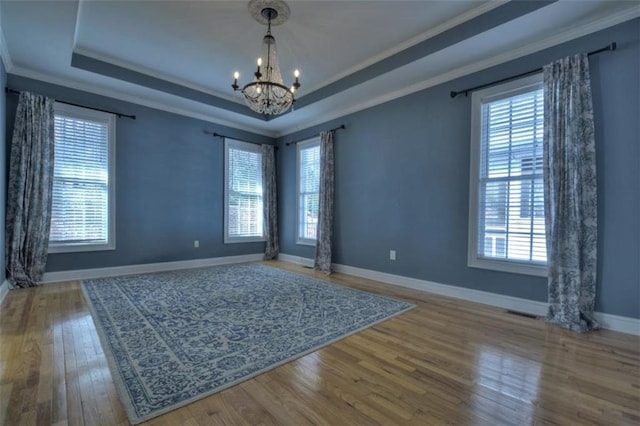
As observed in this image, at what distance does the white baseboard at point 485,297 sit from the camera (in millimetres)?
2570

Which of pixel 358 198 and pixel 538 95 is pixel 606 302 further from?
pixel 358 198

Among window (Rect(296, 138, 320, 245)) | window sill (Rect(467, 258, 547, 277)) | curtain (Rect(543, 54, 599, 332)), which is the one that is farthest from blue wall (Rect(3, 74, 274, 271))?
curtain (Rect(543, 54, 599, 332))

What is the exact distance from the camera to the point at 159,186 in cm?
496

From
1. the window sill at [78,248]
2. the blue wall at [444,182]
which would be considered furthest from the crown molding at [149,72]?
the window sill at [78,248]

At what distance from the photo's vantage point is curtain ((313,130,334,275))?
5.19 m

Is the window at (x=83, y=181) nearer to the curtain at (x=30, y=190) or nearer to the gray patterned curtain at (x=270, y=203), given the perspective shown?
the curtain at (x=30, y=190)

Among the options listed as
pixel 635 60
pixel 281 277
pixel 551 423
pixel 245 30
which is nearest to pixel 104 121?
pixel 245 30

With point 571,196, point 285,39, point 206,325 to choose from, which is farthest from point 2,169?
point 571,196

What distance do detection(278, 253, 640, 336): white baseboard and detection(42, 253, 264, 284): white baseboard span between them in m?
2.24

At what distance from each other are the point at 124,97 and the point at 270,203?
3.06 metres

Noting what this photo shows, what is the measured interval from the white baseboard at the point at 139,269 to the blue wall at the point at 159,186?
0.23 ft

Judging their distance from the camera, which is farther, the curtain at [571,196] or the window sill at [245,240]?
the window sill at [245,240]

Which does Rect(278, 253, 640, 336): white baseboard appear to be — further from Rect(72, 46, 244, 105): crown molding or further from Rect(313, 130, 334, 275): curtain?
Rect(72, 46, 244, 105): crown molding

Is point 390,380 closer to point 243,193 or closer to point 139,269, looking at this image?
point 139,269
